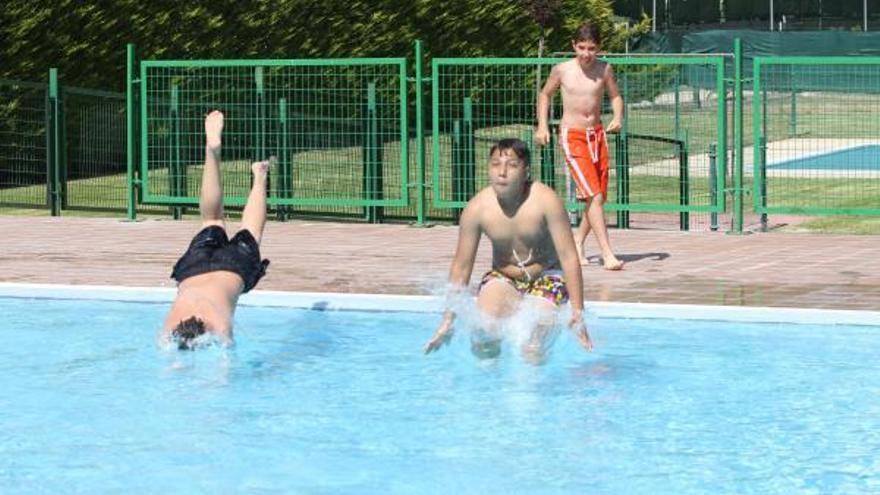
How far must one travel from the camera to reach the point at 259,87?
654 inches

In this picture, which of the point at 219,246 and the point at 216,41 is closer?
the point at 219,246

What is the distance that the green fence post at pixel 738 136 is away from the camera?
49.0 ft

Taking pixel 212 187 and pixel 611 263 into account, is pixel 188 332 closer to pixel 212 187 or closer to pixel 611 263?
pixel 212 187

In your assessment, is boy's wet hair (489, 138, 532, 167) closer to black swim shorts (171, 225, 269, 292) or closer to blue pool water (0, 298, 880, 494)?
blue pool water (0, 298, 880, 494)

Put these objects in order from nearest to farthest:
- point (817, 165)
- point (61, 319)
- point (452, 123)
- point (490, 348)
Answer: point (490, 348), point (61, 319), point (452, 123), point (817, 165)

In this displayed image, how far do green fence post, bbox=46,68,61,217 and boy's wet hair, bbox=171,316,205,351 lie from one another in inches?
336

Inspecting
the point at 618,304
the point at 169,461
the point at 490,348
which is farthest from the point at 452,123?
the point at 169,461

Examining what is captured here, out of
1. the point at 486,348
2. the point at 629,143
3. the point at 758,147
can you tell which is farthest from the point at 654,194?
the point at 486,348

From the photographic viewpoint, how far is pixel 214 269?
31.2ft

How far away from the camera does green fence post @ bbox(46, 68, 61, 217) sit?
1738 centimetres

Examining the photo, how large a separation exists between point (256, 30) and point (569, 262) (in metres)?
17.8

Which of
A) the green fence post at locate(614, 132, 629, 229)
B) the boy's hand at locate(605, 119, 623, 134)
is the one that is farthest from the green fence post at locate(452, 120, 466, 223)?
the boy's hand at locate(605, 119, 623, 134)

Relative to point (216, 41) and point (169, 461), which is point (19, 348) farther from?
point (216, 41)

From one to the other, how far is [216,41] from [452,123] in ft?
31.1
